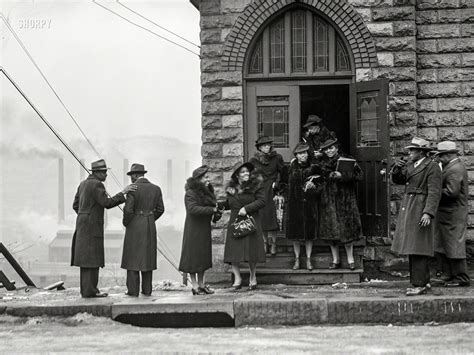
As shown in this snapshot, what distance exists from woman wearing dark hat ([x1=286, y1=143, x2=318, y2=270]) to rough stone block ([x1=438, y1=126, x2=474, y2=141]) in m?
2.43

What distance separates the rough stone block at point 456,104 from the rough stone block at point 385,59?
1.05 metres

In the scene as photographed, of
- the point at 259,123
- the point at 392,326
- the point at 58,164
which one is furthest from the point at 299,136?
the point at 58,164

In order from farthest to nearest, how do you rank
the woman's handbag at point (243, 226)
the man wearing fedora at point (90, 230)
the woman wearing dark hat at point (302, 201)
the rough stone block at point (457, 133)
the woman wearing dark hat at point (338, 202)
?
the rough stone block at point (457, 133)
the woman wearing dark hat at point (302, 201)
the woman wearing dark hat at point (338, 202)
the woman's handbag at point (243, 226)
the man wearing fedora at point (90, 230)

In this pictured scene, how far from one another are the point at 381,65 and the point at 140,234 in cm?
492

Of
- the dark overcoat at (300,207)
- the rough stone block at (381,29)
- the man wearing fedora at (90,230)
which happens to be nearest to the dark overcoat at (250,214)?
the dark overcoat at (300,207)

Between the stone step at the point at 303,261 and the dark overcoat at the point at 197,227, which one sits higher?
the dark overcoat at the point at 197,227

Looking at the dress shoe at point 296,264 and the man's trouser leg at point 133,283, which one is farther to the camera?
the dress shoe at point 296,264

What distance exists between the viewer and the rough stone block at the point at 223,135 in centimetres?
1487

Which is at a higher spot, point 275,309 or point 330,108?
point 330,108

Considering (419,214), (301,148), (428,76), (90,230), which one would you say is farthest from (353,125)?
(90,230)

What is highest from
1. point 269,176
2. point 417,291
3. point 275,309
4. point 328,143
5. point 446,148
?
point 328,143

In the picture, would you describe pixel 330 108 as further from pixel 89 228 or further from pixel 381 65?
pixel 89 228

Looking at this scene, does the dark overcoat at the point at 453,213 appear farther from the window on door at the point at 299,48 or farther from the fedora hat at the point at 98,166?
the fedora hat at the point at 98,166

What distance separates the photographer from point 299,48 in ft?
49.1
